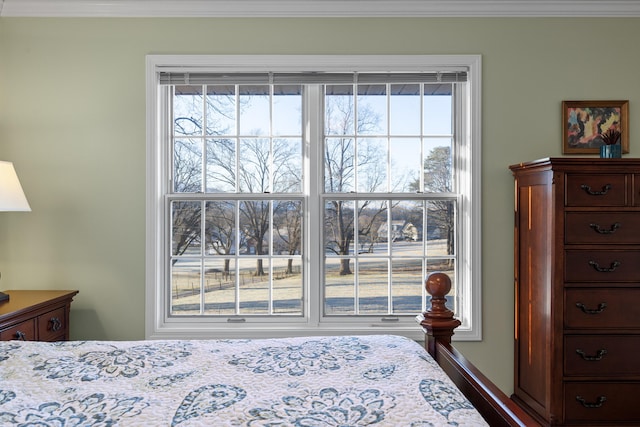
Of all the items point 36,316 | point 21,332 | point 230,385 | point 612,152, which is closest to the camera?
point 230,385

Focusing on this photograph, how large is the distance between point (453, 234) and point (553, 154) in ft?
2.63

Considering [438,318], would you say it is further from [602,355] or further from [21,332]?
[21,332]

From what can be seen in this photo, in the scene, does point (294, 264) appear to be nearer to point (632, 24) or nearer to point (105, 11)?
point (105, 11)

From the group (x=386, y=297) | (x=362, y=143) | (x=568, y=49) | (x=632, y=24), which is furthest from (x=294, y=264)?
(x=632, y=24)

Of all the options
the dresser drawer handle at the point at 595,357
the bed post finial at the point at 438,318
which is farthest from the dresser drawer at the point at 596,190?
the bed post finial at the point at 438,318

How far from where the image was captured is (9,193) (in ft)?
8.41

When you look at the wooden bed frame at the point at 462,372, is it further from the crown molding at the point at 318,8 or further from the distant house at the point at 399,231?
the crown molding at the point at 318,8

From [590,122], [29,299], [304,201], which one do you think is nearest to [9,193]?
[29,299]

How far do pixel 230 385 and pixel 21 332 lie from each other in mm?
1608

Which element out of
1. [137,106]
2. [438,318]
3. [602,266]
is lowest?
[438,318]

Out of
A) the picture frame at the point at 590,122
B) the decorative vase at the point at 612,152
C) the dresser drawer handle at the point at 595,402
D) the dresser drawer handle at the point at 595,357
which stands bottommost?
the dresser drawer handle at the point at 595,402

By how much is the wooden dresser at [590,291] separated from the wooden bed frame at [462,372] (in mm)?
1100

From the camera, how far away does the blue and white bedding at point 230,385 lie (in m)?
1.15

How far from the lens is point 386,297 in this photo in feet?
10.6
